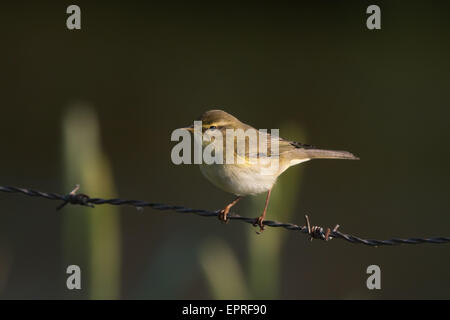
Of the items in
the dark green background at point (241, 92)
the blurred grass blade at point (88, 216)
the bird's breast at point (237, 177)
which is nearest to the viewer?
the blurred grass blade at point (88, 216)

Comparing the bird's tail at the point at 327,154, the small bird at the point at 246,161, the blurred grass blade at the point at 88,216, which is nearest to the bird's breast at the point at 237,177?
the small bird at the point at 246,161

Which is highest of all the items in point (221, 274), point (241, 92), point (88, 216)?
point (241, 92)

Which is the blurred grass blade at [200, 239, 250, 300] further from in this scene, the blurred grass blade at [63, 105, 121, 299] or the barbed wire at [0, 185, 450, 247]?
the blurred grass blade at [63, 105, 121, 299]

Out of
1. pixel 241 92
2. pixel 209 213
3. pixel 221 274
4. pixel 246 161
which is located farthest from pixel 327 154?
pixel 241 92

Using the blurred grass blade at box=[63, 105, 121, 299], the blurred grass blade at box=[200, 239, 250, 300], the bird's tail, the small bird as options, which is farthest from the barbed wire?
the bird's tail

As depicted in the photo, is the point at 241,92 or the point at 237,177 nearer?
the point at 237,177

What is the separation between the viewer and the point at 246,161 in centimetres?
369

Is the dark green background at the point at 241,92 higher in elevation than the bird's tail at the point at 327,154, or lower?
higher

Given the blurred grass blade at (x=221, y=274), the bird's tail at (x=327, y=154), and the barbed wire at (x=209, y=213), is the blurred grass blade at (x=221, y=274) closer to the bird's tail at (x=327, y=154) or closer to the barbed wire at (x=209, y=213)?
the barbed wire at (x=209, y=213)

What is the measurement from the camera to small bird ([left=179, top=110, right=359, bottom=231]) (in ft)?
11.9

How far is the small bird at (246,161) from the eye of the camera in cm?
362

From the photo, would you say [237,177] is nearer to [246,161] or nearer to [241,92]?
[246,161]

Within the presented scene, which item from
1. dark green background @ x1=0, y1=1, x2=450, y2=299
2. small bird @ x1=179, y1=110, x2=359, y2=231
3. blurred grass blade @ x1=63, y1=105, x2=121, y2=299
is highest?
dark green background @ x1=0, y1=1, x2=450, y2=299

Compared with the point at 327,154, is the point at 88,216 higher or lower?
lower
